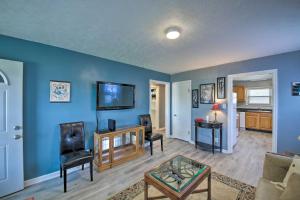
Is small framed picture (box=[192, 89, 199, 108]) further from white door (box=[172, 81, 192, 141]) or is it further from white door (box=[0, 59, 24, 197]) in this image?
white door (box=[0, 59, 24, 197])

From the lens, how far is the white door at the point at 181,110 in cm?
446

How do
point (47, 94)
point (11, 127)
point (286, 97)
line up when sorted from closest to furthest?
point (11, 127), point (47, 94), point (286, 97)

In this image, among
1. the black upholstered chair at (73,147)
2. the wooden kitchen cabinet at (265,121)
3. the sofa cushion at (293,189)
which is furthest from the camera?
the wooden kitchen cabinet at (265,121)

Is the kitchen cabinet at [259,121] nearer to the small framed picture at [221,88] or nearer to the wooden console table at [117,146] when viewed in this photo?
the small framed picture at [221,88]

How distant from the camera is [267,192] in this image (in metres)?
1.33

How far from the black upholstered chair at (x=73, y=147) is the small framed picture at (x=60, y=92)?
1.61 feet

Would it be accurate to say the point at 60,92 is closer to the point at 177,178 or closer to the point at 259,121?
the point at 177,178

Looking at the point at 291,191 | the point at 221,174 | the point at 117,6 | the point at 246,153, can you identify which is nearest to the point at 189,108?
the point at 246,153

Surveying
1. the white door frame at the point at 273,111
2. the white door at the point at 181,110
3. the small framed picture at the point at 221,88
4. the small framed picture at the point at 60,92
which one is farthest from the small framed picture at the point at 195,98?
the small framed picture at the point at 60,92

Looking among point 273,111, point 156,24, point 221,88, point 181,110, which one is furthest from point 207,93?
point 156,24

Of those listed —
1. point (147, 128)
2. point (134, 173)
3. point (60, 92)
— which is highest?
point (60, 92)

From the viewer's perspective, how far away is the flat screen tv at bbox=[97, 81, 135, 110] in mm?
2975

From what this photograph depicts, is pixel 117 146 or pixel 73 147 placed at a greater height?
pixel 73 147

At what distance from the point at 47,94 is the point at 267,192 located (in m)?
3.40
